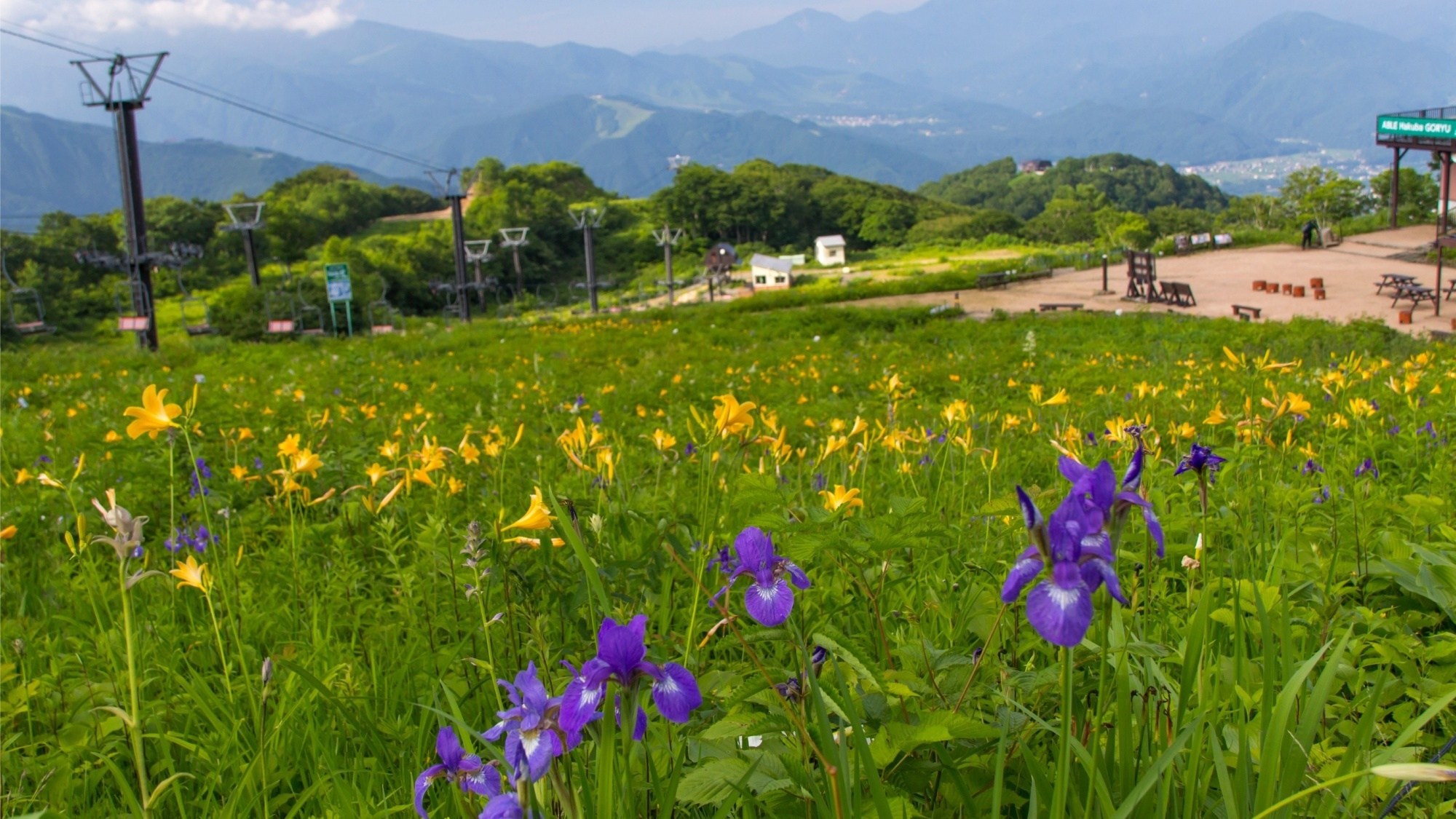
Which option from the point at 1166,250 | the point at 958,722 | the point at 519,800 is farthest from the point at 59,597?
the point at 1166,250

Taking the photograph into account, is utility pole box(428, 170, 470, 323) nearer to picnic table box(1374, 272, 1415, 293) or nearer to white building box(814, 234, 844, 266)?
picnic table box(1374, 272, 1415, 293)

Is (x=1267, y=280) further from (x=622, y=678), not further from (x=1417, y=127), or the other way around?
(x=622, y=678)

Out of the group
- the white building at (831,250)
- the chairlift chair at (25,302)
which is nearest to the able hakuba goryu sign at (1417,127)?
the chairlift chair at (25,302)

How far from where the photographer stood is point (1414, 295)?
49.4 feet

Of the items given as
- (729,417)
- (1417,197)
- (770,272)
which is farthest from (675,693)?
(770,272)

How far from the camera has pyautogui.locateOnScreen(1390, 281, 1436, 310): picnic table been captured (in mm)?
15047

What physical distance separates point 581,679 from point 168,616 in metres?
2.11

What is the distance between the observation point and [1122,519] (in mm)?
708

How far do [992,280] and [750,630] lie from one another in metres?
24.9

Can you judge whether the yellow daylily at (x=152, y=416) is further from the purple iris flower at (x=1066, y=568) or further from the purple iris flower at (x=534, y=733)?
the purple iris flower at (x=1066, y=568)

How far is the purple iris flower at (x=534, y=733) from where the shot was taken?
2.48 feet

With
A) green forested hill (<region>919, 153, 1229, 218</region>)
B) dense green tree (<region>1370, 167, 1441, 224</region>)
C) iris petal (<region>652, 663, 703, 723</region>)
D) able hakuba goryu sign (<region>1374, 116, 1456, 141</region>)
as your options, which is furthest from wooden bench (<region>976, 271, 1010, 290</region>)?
green forested hill (<region>919, 153, 1229, 218</region>)

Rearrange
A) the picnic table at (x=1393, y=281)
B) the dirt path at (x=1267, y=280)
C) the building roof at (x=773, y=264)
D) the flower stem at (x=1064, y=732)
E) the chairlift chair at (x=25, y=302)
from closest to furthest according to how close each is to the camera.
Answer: the flower stem at (x=1064, y=732), the picnic table at (x=1393, y=281), the dirt path at (x=1267, y=280), the chairlift chair at (x=25, y=302), the building roof at (x=773, y=264)

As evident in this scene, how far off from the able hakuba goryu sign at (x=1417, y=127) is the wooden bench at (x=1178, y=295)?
29.2 feet
